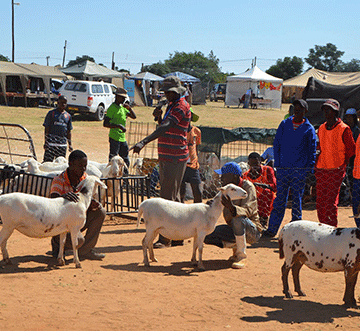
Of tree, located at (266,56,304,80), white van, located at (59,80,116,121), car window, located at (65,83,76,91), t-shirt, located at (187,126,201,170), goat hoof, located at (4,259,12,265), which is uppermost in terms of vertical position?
tree, located at (266,56,304,80)

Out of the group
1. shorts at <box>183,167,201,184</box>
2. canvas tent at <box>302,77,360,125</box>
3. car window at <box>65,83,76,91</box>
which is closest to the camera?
shorts at <box>183,167,201,184</box>

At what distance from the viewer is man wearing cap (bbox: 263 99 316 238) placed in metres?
8.18

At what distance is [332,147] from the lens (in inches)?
318

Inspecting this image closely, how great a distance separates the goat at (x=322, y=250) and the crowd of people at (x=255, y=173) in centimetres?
115

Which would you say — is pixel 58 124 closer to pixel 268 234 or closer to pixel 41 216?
pixel 268 234

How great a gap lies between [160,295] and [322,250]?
68.6 inches

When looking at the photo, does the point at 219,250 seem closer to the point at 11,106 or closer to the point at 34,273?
the point at 34,273

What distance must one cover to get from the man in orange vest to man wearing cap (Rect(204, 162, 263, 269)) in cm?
155

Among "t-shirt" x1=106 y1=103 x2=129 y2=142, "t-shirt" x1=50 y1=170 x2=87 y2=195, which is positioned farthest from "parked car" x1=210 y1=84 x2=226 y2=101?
"t-shirt" x1=50 y1=170 x2=87 y2=195

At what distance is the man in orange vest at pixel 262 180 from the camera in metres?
8.73

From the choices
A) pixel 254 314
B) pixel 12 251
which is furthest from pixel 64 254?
pixel 254 314

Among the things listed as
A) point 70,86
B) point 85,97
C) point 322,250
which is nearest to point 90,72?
point 70,86

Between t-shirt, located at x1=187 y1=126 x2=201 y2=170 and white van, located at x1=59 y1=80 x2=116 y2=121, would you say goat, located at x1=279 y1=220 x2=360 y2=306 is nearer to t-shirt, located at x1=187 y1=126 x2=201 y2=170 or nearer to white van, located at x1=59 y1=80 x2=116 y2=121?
t-shirt, located at x1=187 y1=126 x2=201 y2=170

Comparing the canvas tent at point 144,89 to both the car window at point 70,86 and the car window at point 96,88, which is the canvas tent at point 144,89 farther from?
the car window at point 70,86
